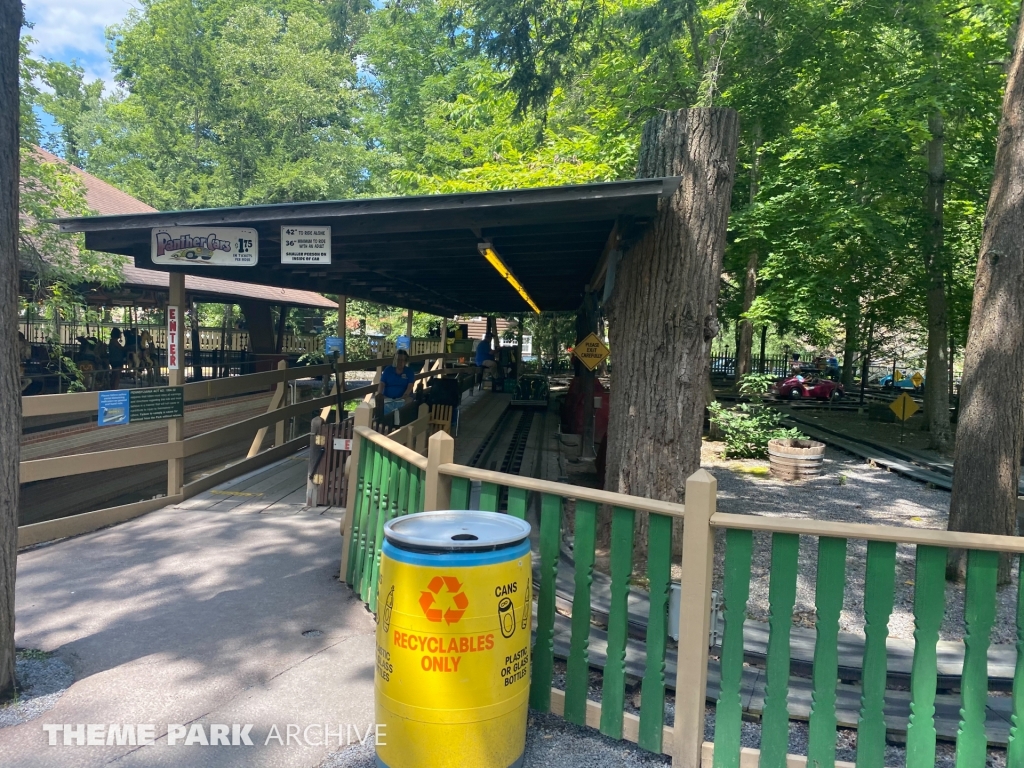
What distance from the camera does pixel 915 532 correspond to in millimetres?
2508

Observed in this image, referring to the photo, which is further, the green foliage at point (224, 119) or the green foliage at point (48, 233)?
the green foliage at point (224, 119)

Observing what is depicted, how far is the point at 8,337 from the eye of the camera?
326 centimetres

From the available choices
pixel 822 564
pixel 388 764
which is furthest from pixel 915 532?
pixel 388 764

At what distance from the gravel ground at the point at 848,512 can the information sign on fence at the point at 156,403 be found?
17.6 ft

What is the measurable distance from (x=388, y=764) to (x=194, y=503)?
531 cm

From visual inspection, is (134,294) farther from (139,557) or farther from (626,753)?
(626,753)

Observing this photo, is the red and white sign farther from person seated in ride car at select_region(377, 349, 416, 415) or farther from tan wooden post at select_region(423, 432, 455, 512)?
tan wooden post at select_region(423, 432, 455, 512)

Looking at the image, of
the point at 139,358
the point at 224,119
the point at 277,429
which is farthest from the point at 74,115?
the point at 277,429

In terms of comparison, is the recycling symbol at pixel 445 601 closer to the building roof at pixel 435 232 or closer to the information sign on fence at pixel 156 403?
the building roof at pixel 435 232

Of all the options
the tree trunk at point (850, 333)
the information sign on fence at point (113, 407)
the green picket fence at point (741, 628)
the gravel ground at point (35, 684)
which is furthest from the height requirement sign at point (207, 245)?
the tree trunk at point (850, 333)

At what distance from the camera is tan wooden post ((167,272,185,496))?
280 inches

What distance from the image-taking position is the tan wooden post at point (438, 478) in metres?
3.44

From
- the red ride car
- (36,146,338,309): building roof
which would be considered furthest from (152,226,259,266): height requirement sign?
the red ride car

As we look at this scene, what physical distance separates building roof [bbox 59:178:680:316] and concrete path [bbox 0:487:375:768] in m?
2.85
